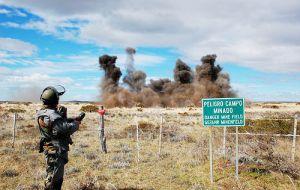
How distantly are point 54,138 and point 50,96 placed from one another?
0.74m

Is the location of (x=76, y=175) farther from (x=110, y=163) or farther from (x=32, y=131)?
(x=32, y=131)

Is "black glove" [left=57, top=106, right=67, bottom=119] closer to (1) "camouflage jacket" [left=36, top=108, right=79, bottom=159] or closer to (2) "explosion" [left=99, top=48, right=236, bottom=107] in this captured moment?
(1) "camouflage jacket" [left=36, top=108, right=79, bottom=159]

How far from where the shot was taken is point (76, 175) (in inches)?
452

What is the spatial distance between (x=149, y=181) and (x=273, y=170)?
353 centimetres

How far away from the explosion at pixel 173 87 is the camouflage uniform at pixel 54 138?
222 ft

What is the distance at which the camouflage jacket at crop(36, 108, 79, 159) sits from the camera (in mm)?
6672

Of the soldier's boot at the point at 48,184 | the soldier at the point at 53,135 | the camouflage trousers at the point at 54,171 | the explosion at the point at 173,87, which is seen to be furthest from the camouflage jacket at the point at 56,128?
the explosion at the point at 173,87

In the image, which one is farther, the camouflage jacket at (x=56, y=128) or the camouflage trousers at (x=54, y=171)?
the camouflage trousers at (x=54, y=171)

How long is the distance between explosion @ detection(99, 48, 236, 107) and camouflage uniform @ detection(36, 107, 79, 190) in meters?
67.8

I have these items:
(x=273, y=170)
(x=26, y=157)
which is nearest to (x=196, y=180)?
(x=273, y=170)

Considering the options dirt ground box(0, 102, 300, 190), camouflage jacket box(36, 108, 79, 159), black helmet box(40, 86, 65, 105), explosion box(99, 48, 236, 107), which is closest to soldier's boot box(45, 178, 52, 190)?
camouflage jacket box(36, 108, 79, 159)

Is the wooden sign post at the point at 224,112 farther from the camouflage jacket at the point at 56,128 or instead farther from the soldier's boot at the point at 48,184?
the soldier's boot at the point at 48,184

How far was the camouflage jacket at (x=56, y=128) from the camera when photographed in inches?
263

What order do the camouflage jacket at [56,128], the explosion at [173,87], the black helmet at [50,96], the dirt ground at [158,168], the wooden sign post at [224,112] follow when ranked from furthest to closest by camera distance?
the explosion at [173,87] → the wooden sign post at [224,112] → the dirt ground at [158,168] → the black helmet at [50,96] → the camouflage jacket at [56,128]
